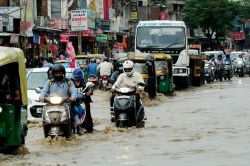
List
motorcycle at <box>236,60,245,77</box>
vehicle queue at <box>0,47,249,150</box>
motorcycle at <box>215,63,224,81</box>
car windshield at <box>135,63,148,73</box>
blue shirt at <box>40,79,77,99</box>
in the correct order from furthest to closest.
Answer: motorcycle at <box>236,60,245,77</box> → motorcycle at <box>215,63,224,81</box> → car windshield at <box>135,63,148,73</box> → blue shirt at <box>40,79,77,99</box> → vehicle queue at <box>0,47,249,150</box>

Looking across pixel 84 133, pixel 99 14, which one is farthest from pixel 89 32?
pixel 84 133

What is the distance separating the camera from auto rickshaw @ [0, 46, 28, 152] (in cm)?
1272

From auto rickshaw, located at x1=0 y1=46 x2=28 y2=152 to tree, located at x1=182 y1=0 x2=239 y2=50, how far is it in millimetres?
75553

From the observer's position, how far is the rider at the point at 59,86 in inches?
598

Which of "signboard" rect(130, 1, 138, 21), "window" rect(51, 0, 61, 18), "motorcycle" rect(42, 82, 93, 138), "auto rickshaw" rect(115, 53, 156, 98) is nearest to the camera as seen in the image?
"motorcycle" rect(42, 82, 93, 138)

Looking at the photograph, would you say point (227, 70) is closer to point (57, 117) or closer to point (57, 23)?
point (57, 23)

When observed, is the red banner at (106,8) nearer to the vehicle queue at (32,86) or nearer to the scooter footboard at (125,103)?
the vehicle queue at (32,86)

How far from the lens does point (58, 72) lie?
49.9 ft

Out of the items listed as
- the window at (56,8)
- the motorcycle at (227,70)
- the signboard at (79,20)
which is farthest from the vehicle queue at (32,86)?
the window at (56,8)

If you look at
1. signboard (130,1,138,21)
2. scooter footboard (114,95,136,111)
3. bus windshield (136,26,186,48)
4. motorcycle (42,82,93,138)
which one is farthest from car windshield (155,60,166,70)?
signboard (130,1,138,21)

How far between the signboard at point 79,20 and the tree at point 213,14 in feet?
116

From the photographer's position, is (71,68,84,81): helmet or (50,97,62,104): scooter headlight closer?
(50,97,62,104): scooter headlight

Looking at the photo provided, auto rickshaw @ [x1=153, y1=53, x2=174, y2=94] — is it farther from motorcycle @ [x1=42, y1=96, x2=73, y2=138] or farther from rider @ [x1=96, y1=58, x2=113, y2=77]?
motorcycle @ [x1=42, y1=96, x2=73, y2=138]

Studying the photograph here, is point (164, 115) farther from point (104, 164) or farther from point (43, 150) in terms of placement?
point (104, 164)
